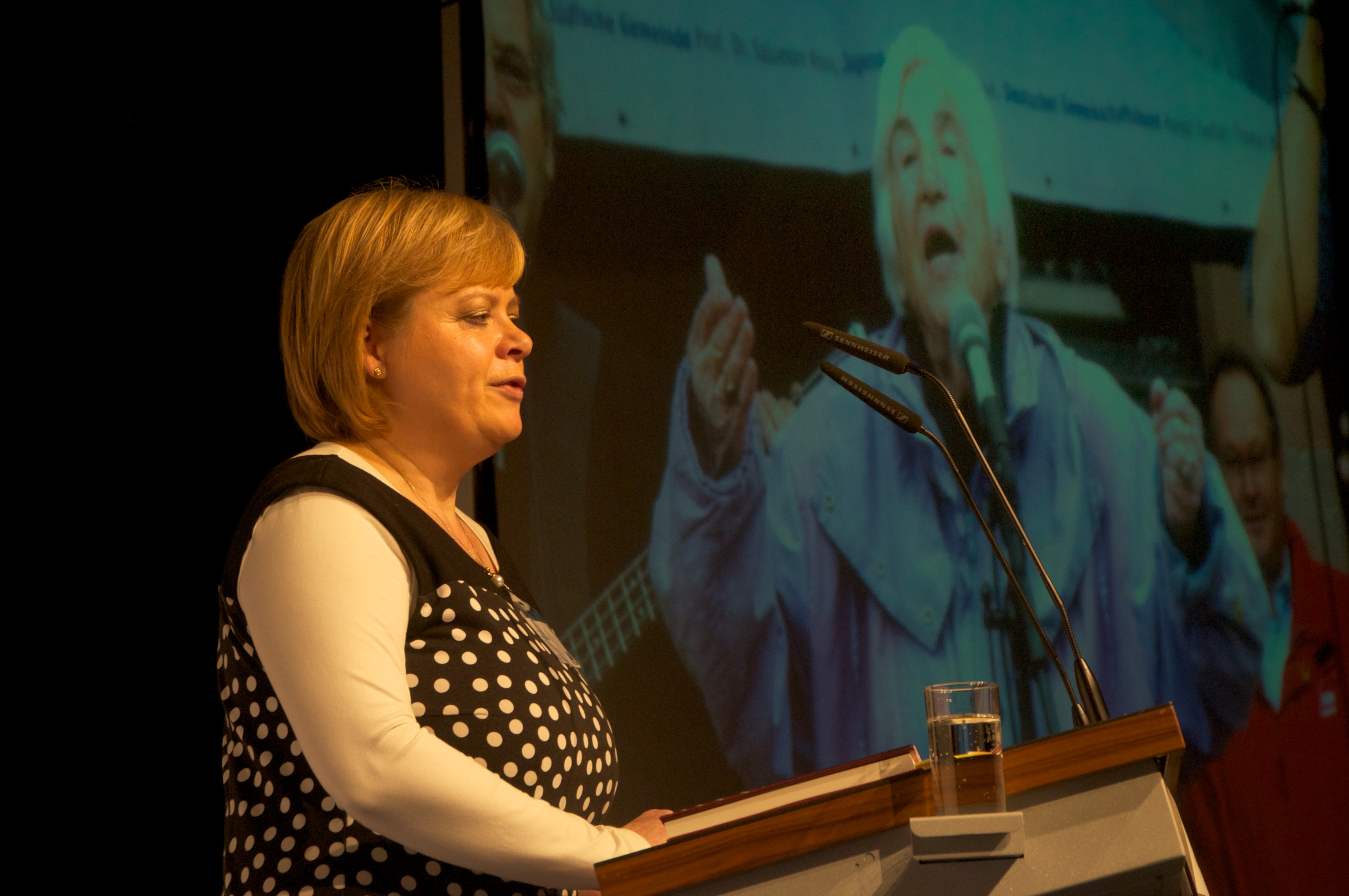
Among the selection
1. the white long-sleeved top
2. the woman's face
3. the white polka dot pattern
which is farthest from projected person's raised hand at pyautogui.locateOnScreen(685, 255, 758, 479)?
the white long-sleeved top

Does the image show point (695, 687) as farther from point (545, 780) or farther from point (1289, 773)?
point (1289, 773)

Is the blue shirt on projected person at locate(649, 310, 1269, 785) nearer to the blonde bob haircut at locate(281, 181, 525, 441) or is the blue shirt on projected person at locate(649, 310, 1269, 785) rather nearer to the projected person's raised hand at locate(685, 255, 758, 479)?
the projected person's raised hand at locate(685, 255, 758, 479)

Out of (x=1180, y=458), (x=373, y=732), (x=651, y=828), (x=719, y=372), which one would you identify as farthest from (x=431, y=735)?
(x=1180, y=458)

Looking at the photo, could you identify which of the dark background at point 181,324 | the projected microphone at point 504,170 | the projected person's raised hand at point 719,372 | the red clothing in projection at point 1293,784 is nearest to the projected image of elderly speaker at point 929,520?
the projected person's raised hand at point 719,372

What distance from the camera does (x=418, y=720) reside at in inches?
48.4

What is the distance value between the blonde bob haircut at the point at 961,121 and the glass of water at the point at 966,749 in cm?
199

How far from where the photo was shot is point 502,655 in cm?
131

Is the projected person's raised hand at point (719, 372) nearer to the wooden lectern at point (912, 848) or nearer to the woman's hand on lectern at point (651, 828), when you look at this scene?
the woman's hand on lectern at point (651, 828)

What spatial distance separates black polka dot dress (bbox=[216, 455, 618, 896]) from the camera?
1.19 meters

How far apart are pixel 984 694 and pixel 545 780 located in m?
0.51

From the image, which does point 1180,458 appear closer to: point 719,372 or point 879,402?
point 719,372

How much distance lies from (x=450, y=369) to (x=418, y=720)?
452mm

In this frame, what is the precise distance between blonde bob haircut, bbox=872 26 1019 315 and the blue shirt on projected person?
191 millimetres

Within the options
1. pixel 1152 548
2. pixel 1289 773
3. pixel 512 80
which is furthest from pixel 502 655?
pixel 1289 773
